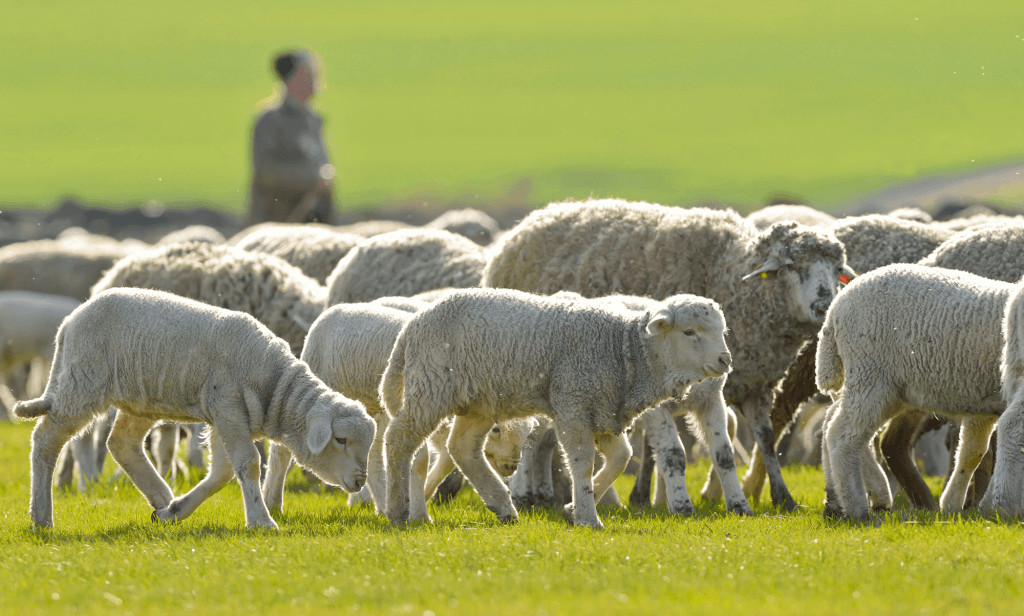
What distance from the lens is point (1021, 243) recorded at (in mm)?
9039

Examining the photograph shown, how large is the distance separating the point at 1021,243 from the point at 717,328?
327cm

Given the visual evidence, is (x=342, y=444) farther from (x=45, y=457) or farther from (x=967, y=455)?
(x=967, y=455)

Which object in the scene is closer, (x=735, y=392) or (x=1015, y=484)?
(x=1015, y=484)

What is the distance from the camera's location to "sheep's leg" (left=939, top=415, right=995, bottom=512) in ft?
25.7

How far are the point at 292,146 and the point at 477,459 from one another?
50.0 ft

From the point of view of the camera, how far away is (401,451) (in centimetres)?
742

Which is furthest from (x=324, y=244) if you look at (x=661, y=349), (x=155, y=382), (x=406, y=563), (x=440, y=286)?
(x=406, y=563)

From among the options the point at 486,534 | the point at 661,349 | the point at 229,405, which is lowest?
the point at 486,534

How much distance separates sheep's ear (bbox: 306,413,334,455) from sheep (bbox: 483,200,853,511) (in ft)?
10.9

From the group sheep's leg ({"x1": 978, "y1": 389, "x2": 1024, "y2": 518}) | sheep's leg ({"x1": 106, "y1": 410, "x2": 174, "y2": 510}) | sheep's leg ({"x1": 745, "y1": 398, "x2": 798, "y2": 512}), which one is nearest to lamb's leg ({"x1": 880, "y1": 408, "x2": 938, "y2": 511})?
sheep's leg ({"x1": 745, "y1": 398, "x2": 798, "y2": 512})

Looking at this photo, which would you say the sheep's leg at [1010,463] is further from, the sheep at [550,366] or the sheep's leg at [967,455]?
the sheep at [550,366]

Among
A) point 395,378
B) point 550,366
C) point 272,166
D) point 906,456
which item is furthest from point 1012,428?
point 272,166

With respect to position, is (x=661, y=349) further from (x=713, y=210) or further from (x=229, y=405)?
(x=713, y=210)

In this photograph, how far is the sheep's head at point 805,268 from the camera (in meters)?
9.18
